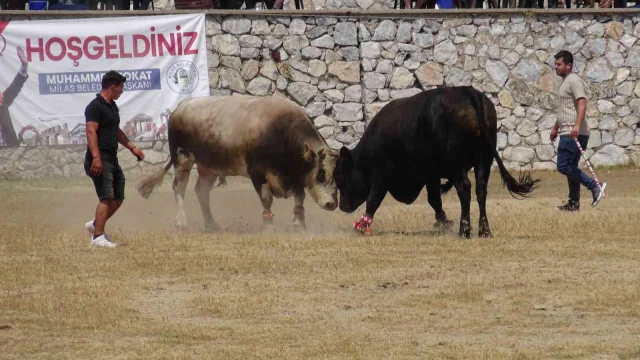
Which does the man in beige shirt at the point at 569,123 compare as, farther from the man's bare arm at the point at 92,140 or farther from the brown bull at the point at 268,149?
the man's bare arm at the point at 92,140

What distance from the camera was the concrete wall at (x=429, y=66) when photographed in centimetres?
2222

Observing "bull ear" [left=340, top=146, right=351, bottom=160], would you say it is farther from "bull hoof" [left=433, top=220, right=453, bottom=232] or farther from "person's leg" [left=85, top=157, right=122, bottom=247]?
"person's leg" [left=85, top=157, right=122, bottom=247]

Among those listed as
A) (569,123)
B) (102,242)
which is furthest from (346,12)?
(102,242)

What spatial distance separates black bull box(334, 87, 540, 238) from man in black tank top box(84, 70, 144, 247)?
2.66 metres

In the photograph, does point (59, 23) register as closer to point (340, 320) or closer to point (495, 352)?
point (340, 320)

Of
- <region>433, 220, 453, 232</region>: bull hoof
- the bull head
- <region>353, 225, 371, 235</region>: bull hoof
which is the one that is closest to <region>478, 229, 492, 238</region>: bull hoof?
<region>433, 220, 453, 232</region>: bull hoof

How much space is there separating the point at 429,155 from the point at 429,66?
8.89 metres

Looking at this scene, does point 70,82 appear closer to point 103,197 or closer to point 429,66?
point 429,66

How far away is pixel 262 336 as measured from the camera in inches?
376

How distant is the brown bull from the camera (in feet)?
49.9

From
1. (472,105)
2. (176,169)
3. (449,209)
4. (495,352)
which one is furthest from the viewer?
(449,209)

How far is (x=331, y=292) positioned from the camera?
1101 cm

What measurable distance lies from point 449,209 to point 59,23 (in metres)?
7.72

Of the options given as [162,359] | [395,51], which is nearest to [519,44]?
[395,51]
